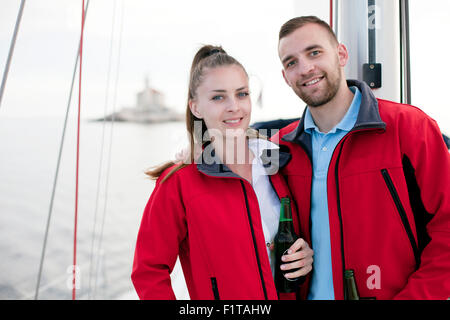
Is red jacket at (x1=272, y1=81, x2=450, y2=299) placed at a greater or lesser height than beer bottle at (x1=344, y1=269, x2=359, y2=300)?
greater

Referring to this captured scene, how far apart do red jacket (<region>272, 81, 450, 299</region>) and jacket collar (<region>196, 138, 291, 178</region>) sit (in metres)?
0.17

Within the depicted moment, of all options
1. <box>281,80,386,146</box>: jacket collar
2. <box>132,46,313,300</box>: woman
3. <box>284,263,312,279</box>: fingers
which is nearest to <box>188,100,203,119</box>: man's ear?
<box>132,46,313,300</box>: woman

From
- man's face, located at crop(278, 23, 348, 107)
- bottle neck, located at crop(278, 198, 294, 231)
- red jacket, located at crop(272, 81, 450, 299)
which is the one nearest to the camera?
red jacket, located at crop(272, 81, 450, 299)

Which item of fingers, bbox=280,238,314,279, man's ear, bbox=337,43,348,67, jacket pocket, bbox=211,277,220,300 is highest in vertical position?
man's ear, bbox=337,43,348,67

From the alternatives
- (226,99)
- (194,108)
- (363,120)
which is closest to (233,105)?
(226,99)

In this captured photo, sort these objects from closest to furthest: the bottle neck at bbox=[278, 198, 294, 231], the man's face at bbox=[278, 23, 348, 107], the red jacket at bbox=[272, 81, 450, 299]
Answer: the red jacket at bbox=[272, 81, 450, 299] → the bottle neck at bbox=[278, 198, 294, 231] → the man's face at bbox=[278, 23, 348, 107]

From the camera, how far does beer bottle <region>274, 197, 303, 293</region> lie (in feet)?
3.27

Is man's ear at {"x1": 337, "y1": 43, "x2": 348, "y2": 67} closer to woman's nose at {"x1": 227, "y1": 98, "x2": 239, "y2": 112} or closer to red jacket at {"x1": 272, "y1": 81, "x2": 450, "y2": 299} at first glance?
red jacket at {"x1": 272, "y1": 81, "x2": 450, "y2": 299}

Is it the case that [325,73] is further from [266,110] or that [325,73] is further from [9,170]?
[9,170]

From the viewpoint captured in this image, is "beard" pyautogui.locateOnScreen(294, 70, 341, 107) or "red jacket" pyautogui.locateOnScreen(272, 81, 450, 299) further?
"beard" pyautogui.locateOnScreen(294, 70, 341, 107)

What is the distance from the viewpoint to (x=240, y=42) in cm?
225

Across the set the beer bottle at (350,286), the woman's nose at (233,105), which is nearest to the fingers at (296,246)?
the beer bottle at (350,286)

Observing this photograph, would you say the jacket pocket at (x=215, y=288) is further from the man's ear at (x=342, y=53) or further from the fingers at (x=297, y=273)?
the man's ear at (x=342, y=53)
